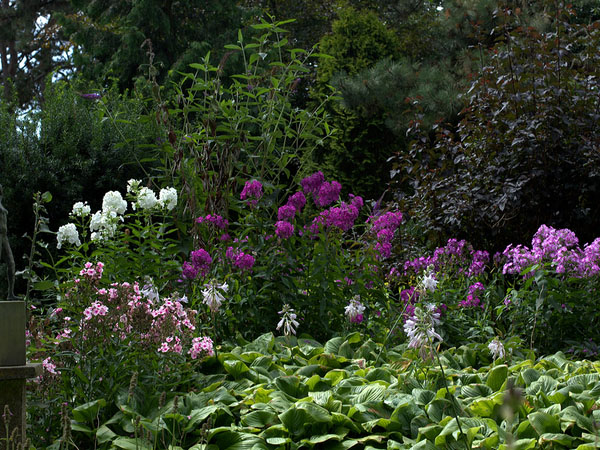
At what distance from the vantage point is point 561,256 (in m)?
4.08

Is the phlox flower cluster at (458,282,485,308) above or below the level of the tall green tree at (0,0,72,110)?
below

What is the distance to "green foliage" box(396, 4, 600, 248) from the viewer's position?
542 cm

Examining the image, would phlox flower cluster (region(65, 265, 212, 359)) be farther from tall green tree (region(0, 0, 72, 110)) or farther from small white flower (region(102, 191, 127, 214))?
tall green tree (region(0, 0, 72, 110))

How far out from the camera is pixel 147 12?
40.9 feet

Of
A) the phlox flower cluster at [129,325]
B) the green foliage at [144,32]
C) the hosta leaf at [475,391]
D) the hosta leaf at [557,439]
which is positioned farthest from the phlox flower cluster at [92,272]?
the green foliage at [144,32]

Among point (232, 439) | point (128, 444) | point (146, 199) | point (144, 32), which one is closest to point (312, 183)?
point (146, 199)

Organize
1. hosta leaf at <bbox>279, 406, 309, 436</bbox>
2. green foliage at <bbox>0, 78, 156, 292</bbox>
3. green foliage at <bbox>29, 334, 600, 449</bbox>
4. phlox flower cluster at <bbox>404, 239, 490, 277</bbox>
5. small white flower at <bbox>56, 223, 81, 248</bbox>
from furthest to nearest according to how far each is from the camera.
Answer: green foliage at <bbox>0, 78, 156, 292</bbox> → phlox flower cluster at <bbox>404, 239, 490, 277</bbox> → small white flower at <bbox>56, 223, 81, 248</bbox> → hosta leaf at <bbox>279, 406, 309, 436</bbox> → green foliage at <bbox>29, 334, 600, 449</bbox>

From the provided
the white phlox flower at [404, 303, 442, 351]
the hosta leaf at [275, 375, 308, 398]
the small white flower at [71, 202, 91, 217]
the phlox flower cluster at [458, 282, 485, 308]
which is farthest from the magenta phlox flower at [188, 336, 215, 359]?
the phlox flower cluster at [458, 282, 485, 308]

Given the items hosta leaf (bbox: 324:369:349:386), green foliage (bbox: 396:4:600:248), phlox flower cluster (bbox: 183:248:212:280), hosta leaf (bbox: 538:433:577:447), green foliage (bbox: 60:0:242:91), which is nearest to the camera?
hosta leaf (bbox: 538:433:577:447)

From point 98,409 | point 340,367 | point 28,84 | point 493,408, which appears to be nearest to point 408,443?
point 493,408

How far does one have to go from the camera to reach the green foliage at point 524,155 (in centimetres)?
542

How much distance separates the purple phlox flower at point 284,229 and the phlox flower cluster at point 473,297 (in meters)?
1.15

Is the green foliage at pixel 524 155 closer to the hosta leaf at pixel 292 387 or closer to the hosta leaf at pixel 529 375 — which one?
the hosta leaf at pixel 529 375

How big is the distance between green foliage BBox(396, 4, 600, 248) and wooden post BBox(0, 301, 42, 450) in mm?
3691
